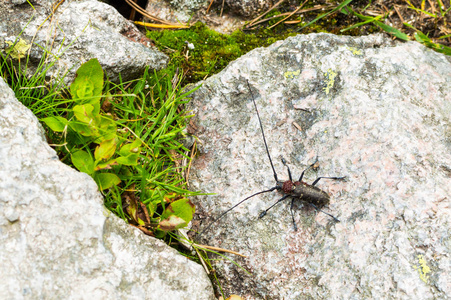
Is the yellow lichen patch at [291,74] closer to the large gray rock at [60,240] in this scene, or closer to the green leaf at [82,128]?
the green leaf at [82,128]

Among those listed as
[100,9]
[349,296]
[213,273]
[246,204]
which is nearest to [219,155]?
[246,204]

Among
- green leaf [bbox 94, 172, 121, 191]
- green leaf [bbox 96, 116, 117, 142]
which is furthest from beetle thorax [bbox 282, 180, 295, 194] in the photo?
green leaf [bbox 96, 116, 117, 142]

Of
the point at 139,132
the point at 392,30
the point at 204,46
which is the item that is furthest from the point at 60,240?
the point at 392,30

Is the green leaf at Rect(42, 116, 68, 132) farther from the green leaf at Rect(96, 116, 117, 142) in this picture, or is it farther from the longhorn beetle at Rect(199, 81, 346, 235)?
the longhorn beetle at Rect(199, 81, 346, 235)

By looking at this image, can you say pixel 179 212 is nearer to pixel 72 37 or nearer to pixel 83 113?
pixel 83 113

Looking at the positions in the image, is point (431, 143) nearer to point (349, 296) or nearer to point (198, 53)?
point (349, 296)

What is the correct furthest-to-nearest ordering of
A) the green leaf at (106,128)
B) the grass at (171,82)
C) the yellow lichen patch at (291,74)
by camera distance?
the yellow lichen patch at (291,74) → the grass at (171,82) → the green leaf at (106,128)

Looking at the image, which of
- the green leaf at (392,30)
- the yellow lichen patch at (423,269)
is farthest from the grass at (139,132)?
the green leaf at (392,30)

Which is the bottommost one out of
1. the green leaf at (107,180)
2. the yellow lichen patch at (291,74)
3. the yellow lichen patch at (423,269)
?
the green leaf at (107,180)
